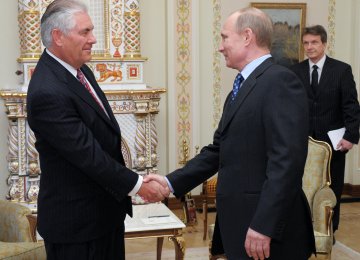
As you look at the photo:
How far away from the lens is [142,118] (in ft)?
19.1

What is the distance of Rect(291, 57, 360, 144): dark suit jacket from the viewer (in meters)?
5.15

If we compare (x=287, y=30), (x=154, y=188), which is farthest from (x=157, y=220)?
(x=287, y=30)

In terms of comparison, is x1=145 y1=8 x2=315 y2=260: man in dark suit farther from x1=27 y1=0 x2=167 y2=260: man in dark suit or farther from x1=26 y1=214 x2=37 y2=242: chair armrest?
x1=26 y1=214 x2=37 y2=242: chair armrest

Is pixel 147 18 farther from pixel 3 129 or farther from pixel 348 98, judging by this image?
pixel 348 98

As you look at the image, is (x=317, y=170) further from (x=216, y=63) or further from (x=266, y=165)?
(x=216, y=63)

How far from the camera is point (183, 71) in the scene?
21.2 feet

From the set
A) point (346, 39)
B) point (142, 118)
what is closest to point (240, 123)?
point (142, 118)

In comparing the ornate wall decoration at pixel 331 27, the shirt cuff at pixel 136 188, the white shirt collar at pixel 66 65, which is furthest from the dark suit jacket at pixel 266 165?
the ornate wall decoration at pixel 331 27

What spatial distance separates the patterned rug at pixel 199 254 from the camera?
497cm

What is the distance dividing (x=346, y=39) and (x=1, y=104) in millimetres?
4109

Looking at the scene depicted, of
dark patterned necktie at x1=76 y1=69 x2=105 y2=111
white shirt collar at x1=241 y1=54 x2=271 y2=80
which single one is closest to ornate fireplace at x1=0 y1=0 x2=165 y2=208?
dark patterned necktie at x1=76 y1=69 x2=105 y2=111

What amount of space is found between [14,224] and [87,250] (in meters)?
1.36

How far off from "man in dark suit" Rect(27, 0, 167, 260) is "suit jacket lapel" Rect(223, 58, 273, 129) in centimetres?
54

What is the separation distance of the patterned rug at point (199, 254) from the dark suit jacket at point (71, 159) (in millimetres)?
2481
